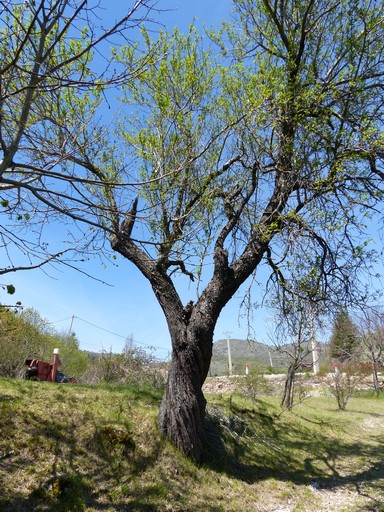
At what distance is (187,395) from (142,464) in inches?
44.1

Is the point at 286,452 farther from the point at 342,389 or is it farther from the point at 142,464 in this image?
the point at 342,389

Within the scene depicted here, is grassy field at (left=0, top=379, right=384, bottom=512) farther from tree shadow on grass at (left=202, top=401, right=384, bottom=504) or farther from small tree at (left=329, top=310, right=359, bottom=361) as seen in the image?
small tree at (left=329, top=310, right=359, bottom=361)

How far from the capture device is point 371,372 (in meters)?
22.8

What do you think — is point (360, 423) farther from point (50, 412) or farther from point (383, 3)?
point (383, 3)

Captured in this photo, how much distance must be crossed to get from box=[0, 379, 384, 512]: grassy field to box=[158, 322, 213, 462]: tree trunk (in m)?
0.19

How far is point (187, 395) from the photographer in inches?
238

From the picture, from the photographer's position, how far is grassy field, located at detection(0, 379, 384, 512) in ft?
14.7

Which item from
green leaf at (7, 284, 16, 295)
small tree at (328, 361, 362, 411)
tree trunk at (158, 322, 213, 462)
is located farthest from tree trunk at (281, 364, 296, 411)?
green leaf at (7, 284, 16, 295)

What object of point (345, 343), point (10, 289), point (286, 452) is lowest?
point (286, 452)

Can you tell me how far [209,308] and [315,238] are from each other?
6.82 feet

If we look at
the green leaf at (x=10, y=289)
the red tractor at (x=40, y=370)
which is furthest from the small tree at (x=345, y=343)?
the green leaf at (x=10, y=289)

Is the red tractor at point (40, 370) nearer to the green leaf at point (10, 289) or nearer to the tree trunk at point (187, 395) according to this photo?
the tree trunk at point (187, 395)

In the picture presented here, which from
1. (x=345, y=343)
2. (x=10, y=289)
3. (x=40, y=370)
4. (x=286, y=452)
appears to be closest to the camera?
(x=10, y=289)

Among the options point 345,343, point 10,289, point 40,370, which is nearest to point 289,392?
point 40,370
